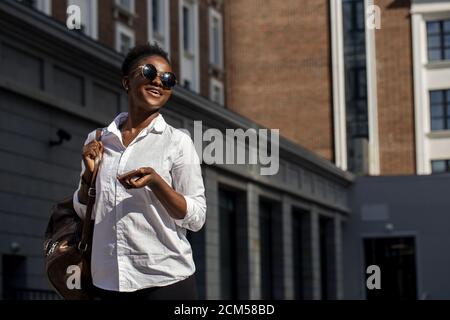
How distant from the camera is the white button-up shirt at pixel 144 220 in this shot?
2.76m

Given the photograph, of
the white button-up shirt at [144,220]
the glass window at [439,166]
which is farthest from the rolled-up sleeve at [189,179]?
the glass window at [439,166]

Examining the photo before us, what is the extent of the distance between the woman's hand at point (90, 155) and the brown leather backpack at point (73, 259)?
11 mm

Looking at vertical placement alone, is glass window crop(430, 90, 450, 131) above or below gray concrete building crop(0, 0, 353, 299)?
above

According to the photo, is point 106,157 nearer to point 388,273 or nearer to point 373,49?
point 373,49

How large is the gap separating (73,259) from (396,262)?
1377 inches

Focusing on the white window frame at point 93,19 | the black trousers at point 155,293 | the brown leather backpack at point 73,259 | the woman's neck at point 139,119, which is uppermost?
the white window frame at point 93,19

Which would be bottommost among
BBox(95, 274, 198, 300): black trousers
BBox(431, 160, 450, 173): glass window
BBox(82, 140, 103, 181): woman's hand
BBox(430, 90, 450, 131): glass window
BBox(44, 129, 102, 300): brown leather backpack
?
BBox(95, 274, 198, 300): black trousers

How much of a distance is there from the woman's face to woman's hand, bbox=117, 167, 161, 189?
0.31m

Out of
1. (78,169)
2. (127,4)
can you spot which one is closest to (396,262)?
(127,4)

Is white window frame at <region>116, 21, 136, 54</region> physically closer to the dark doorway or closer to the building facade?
→ the building facade

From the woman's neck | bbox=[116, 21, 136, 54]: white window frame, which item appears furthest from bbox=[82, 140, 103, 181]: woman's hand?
bbox=[116, 21, 136, 54]: white window frame

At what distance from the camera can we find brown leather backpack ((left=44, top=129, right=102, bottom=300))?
2.84 meters

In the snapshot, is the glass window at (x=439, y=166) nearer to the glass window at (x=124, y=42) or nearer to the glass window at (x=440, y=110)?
the glass window at (x=440, y=110)
